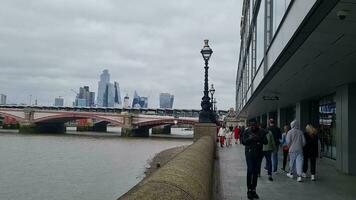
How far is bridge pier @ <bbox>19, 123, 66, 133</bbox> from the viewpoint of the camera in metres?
89.9

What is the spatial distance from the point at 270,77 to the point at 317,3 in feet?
30.0

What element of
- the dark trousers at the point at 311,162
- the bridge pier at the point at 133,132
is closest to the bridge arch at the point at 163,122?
the bridge pier at the point at 133,132

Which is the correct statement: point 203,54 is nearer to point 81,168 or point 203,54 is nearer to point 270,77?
point 270,77

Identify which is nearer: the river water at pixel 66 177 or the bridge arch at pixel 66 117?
the river water at pixel 66 177

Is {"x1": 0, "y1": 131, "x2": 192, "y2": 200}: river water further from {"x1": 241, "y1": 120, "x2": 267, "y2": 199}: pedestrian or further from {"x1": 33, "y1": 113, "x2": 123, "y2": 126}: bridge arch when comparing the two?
{"x1": 33, "y1": 113, "x2": 123, "y2": 126}: bridge arch

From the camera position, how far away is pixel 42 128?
96.1 metres

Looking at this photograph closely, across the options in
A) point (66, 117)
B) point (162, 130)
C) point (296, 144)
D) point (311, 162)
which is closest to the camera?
point (296, 144)

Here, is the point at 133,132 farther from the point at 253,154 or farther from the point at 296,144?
the point at 253,154

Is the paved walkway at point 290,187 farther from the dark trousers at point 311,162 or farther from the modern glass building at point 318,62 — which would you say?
the modern glass building at point 318,62

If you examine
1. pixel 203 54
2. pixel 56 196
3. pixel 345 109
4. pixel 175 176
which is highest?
pixel 203 54

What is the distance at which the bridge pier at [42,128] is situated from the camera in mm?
89875

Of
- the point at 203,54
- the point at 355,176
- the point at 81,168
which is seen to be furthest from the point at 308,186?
the point at 81,168

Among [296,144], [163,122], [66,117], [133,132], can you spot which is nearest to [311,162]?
[296,144]

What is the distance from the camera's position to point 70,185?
67.2ft
